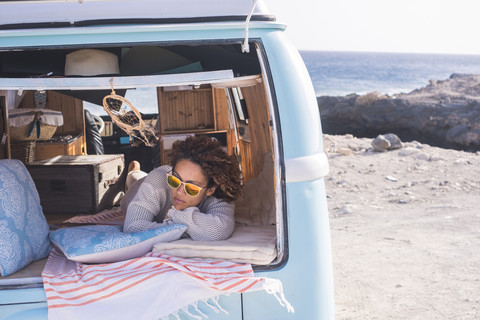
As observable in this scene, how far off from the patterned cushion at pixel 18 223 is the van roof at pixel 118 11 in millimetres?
907

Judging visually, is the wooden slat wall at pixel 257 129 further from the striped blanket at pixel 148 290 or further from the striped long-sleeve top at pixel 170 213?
the striped blanket at pixel 148 290

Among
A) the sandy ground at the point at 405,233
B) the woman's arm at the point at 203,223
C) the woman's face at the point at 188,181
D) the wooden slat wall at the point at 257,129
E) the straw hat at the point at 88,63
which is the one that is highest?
the straw hat at the point at 88,63

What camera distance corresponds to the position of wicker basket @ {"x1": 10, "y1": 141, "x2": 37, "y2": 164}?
19.7ft

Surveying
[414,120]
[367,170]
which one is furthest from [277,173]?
[414,120]

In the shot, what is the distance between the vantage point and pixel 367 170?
11305 millimetres

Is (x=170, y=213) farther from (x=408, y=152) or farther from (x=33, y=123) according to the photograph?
(x=408, y=152)

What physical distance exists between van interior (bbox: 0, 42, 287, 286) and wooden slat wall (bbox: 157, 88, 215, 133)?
0.04 ft

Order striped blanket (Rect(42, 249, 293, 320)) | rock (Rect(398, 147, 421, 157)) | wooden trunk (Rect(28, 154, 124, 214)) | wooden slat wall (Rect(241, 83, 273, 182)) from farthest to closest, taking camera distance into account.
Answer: rock (Rect(398, 147, 421, 157))
wooden trunk (Rect(28, 154, 124, 214))
wooden slat wall (Rect(241, 83, 273, 182))
striped blanket (Rect(42, 249, 293, 320))

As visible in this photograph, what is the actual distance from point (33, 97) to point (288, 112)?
4442 millimetres

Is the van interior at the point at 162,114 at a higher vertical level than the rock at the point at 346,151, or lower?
higher

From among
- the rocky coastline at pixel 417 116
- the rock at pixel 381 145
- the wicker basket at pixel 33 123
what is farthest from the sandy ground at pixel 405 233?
the rocky coastline at pixel 417 116

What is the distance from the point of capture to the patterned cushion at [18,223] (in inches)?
119

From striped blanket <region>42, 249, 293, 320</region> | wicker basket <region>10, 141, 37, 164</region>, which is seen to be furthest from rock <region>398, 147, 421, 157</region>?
striped blanket <region>42, 249, 293, 320</region>

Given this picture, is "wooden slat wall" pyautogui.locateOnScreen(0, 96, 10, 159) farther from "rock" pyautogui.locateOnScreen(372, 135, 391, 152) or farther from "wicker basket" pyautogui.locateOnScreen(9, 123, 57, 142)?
"rock" pyautogui.locateOnScreen(372, 135, 391, 152)
